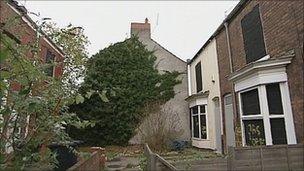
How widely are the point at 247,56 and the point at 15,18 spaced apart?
9.15 meters

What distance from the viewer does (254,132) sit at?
8641 millimetres

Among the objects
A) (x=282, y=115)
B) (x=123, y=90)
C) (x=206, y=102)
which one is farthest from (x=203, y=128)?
(x=282, y=115)

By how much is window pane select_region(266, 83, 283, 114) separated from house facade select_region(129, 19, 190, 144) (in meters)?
10.6

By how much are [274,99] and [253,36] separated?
3.14 meters

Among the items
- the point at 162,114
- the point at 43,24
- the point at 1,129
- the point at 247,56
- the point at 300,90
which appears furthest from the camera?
the point at 162,114

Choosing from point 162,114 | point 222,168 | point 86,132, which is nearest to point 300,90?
point 222,168

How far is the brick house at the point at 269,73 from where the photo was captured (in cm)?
732

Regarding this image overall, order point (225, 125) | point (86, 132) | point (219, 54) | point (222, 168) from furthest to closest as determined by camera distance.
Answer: point (86, 132)
point (219, 54)
point (225, 125)
point (222, 168)

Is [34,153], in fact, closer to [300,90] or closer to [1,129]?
[1,129]

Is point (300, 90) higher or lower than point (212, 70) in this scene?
lower

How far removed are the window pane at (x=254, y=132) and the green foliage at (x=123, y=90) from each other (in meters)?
9.84

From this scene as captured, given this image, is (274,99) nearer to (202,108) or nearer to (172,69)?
(202,108)

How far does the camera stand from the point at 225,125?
13.0 meters

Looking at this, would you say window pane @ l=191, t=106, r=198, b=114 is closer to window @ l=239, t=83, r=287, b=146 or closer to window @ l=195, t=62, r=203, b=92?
window @ l=195, t=62, r=203, b=92
